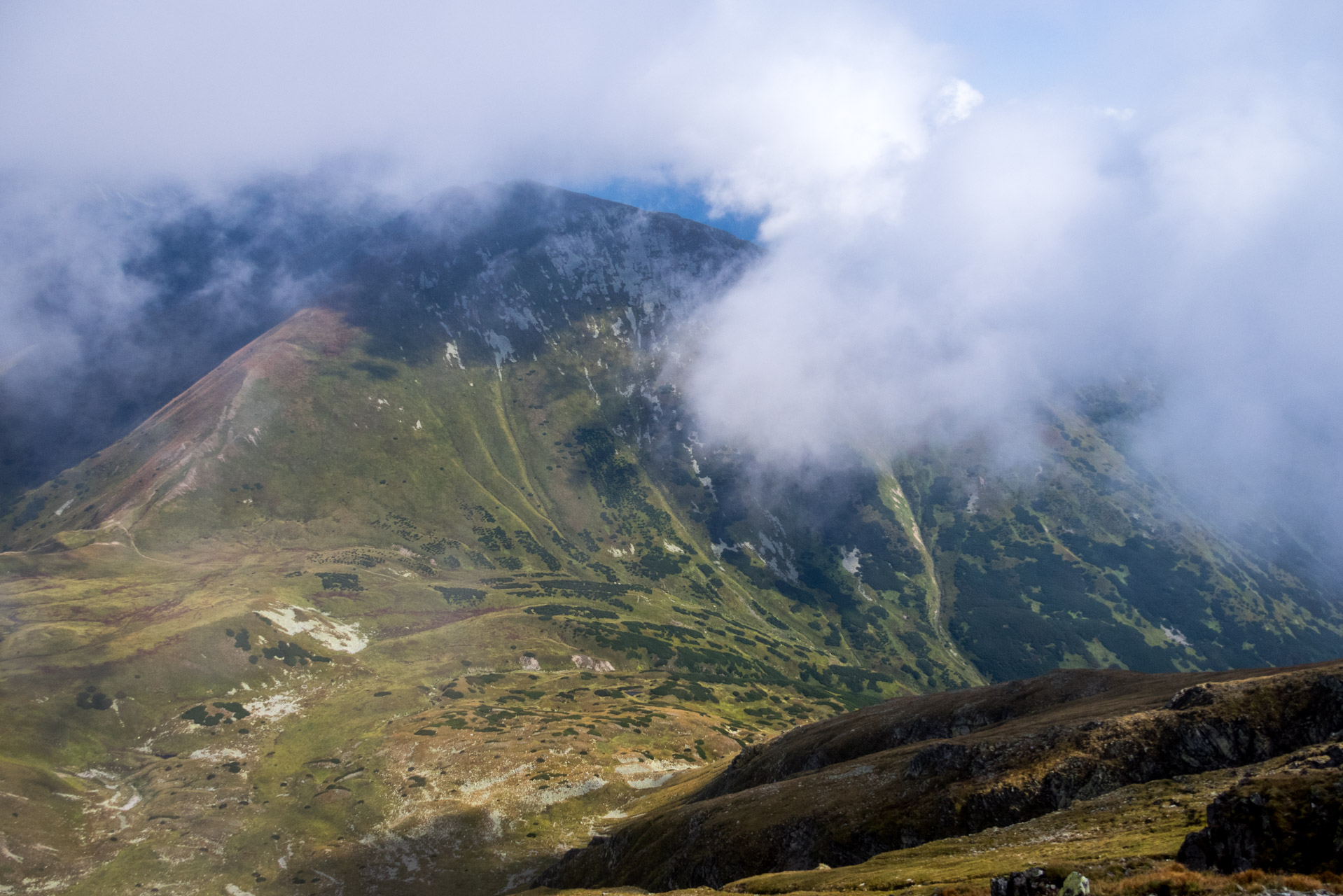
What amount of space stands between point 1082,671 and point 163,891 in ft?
464

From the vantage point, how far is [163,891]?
96.4 meters

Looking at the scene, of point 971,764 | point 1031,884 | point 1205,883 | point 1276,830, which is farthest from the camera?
point 971,764

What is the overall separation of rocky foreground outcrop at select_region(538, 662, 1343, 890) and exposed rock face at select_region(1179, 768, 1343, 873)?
2433 centimetres

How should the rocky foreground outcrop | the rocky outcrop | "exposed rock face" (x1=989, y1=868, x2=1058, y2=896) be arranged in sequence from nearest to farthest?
1. the rocky outcrop
2. "exposed rock face" (x1=989, y1=868, x2=1058, y2=896)
3. the rocky foreground outcrop

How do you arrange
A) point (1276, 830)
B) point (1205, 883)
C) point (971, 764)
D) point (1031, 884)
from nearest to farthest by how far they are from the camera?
point (1205, 883) → point (1276, 830) → point (1031, 884) → point (971, 764)

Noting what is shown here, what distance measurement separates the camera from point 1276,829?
99.2 feet

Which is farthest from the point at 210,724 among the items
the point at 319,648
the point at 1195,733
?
the point at 1195,733

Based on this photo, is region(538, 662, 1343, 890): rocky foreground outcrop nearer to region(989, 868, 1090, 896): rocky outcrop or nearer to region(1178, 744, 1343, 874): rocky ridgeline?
region(1178, 744, 1343, 874): rocky ridgeline

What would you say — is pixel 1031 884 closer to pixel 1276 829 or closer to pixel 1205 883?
pixel 1205 883

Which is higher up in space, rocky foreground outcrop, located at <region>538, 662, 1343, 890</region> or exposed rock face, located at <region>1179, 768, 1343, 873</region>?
exposed rock face, located at <region>1179, 768, 1343, 873</region>

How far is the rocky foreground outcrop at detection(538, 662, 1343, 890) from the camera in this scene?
53.1m

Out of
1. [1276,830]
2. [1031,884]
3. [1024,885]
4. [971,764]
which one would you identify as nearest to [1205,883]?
[1276,830]

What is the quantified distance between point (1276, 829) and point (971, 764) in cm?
3462

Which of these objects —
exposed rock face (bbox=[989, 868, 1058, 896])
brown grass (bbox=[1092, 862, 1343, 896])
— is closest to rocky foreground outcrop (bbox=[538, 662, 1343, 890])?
exposed rock face (bbox=[989, 868, 1058, 896])
